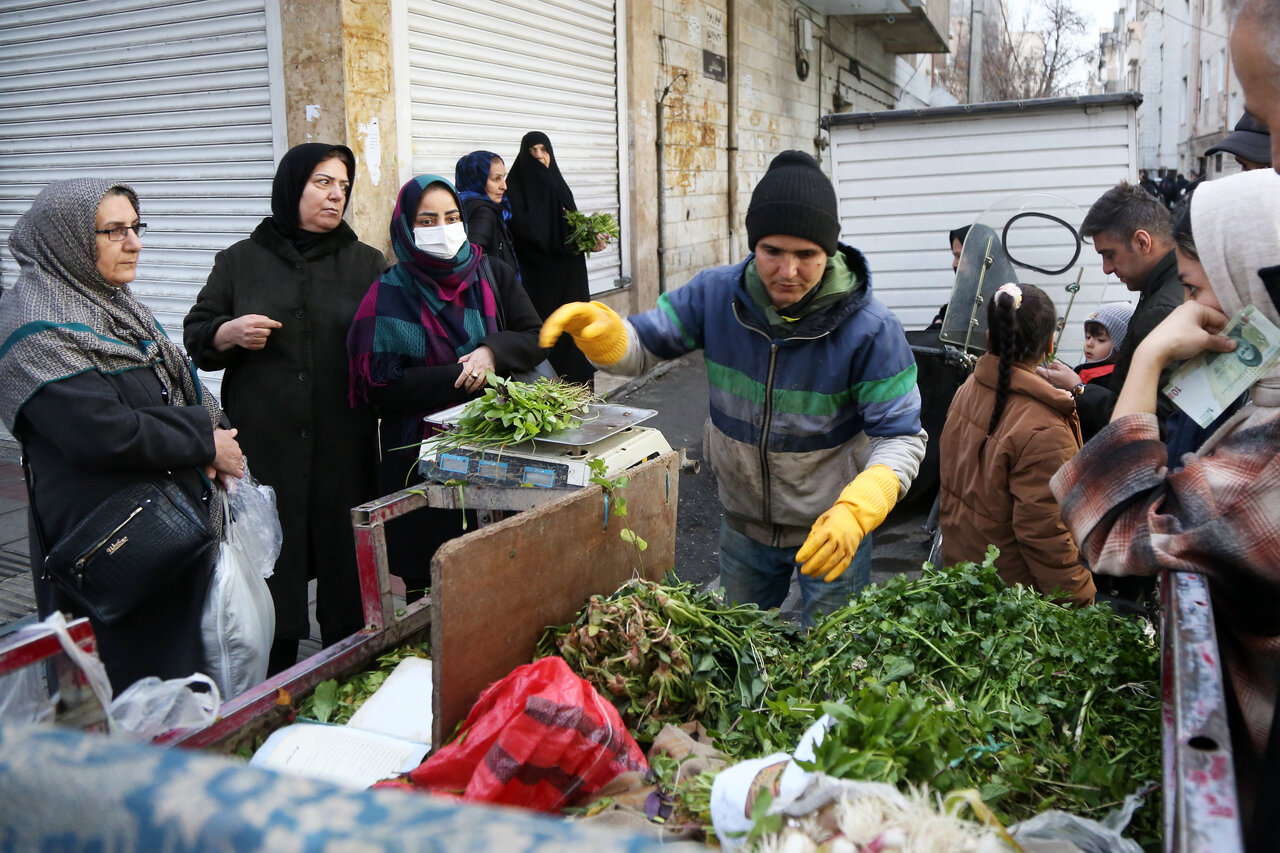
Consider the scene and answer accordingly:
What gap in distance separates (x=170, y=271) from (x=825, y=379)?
5667mm

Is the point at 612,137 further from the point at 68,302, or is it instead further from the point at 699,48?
the point at 68,302

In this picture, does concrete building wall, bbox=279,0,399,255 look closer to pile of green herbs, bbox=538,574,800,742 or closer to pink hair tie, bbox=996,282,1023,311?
pink hair tie, bbox=996,282,1023,311

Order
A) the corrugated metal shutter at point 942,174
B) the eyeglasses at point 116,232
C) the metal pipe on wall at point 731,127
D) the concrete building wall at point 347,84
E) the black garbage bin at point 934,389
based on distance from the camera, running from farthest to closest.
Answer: the metal pipe on wall at point 731,127 < the corrugated metal shutter at point 942,174 < the black garbage bin at point 934,389 < the concrete building wall at point 347,84 < the eyeglasses at point 116,232

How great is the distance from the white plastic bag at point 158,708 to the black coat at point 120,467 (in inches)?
42.7

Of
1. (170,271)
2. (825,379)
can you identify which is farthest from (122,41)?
(825,379)

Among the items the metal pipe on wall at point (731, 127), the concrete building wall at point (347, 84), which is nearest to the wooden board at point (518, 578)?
the concrete building wall at point (347, 84)

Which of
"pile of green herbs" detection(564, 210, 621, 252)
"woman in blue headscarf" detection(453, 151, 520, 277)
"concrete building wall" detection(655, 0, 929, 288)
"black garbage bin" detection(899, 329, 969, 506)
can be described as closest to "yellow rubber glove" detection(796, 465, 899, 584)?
"black garbage bin" detection(899, 329, 969, 506)

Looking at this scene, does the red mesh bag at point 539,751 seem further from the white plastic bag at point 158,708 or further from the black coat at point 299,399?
the black coat at point 299,399

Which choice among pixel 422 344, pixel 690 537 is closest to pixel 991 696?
pixel 422 344

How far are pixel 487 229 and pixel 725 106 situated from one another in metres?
7.69

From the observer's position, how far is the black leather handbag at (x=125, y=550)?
2727 millimetres

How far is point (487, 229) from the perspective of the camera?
19.3 ft

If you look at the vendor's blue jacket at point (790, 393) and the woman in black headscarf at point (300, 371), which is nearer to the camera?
the vendor's blue jacket at point (790, 393)

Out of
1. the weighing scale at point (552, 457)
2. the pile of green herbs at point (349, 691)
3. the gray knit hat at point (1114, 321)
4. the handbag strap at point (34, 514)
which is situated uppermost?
the gray knit hat at point (1114, 321)
